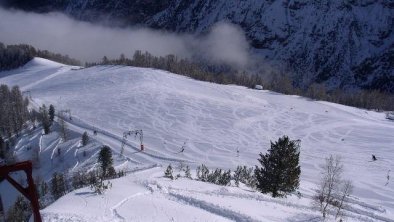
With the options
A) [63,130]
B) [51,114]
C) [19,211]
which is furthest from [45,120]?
[19,211]

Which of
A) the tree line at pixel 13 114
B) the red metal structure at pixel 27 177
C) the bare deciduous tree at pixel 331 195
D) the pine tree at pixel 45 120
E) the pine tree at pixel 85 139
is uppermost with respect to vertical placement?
the red metal structure at pixel 27 177

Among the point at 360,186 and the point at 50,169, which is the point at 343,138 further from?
the point at 50,169

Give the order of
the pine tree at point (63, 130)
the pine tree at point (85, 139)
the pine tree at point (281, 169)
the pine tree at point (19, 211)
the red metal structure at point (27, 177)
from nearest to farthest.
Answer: the red metal structure at point (27, 177) < the pine tree at point (281, 169) < the pine tree at point (19, 211) < the pine tree at point (85, 139) < the pine tree at point (63, 130)

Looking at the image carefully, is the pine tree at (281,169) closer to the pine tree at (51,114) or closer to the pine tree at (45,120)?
the pine tree at (45,120)

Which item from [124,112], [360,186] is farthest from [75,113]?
[360,186]

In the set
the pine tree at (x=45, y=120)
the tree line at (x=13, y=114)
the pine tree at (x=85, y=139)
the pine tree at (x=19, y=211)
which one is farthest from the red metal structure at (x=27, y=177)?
the tree line at (x=13, y=114)

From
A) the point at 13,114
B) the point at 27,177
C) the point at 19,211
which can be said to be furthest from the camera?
the point at 13,114

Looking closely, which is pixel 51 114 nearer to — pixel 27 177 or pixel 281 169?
pixel 281 169

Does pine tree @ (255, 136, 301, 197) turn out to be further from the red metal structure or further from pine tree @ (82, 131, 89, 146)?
pine tree @ (82, 131, 89, 146)

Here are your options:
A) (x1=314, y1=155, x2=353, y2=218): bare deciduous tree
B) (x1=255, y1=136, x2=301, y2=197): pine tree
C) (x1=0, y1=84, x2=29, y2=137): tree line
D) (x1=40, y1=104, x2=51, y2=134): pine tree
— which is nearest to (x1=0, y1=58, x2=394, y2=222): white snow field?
(x1=314, y1=155, x2=353, y2=218): bare deciduous tree
